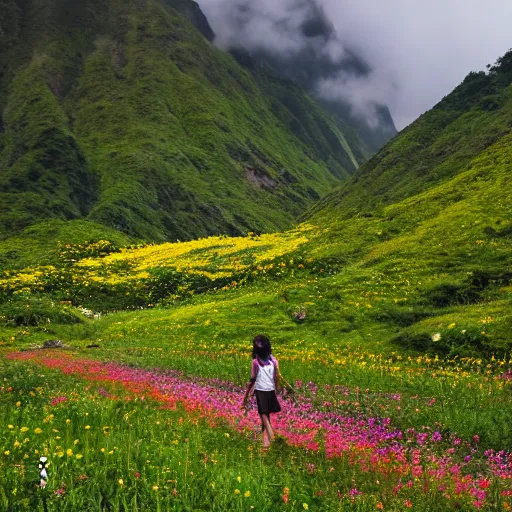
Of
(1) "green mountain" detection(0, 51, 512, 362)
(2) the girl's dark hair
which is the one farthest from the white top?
(1) "green mountain" detection(0, 51, 512, 362)

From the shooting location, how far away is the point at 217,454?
7.77 metres

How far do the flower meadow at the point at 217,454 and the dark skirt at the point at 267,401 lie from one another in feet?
1.89

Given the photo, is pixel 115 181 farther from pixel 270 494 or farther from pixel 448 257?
pixel 270 494

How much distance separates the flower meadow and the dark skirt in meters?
0.58

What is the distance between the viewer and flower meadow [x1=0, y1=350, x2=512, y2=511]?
5.57m

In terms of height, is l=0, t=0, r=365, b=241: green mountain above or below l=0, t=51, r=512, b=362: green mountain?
above

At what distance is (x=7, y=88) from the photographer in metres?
170

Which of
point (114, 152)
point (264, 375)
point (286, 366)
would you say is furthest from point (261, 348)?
point (114, 152)

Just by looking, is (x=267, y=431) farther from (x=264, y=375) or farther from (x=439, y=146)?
(x=439, y=146)

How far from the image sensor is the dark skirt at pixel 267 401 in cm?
1074

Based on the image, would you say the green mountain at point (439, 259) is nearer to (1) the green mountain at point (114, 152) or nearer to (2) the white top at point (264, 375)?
(2) the white top at point (264, 375)

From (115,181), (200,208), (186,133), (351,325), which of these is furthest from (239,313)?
(186,133)

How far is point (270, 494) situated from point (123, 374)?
11.8 metres

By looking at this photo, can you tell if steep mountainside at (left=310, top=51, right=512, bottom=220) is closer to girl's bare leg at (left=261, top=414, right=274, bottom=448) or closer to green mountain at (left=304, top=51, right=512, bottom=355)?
green mountain at (left=304, top=51, right=512, bottom=355)
